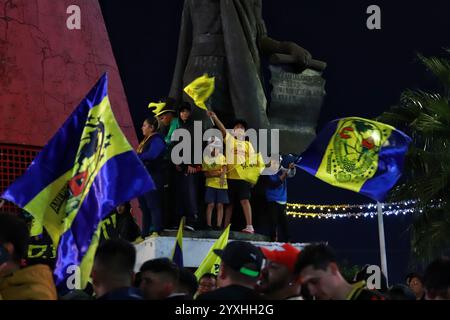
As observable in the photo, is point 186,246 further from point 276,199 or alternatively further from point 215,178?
point 276,199

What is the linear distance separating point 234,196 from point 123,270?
6381 mm

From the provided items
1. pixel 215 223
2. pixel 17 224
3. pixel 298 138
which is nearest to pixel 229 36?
pixel 298 138

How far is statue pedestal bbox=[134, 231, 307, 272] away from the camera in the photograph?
9477 mm

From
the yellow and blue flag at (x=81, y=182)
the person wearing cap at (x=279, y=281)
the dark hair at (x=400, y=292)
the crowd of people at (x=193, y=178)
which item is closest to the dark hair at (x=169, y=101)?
the crowd of people at (x=193, y=178)

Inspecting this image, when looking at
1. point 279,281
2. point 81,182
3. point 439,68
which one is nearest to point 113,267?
point 279,281

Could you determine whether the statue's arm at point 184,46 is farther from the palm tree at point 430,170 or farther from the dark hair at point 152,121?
the palm tree at point 430,170

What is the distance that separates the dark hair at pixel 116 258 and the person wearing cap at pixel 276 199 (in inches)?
246

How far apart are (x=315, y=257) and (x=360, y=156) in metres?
3.96

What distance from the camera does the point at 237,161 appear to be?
10.4 meters

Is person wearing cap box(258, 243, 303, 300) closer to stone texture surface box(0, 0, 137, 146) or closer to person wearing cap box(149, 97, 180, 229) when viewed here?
person wearing cap box(149, 97, 180, 229)

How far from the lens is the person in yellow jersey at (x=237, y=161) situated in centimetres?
1036

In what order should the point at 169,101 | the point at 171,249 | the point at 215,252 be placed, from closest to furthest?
the point at 215,252
the point at 171,249
the point at 169,101
